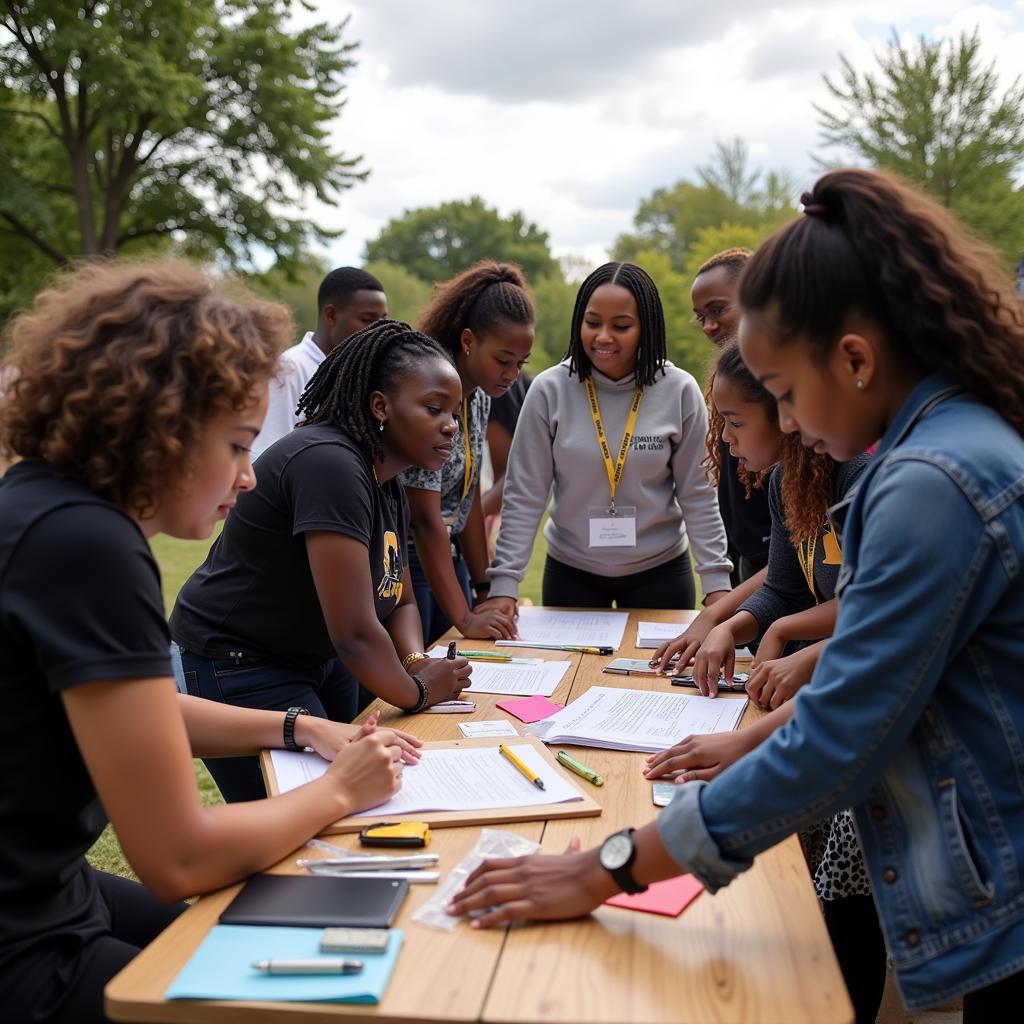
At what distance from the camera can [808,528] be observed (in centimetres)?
217

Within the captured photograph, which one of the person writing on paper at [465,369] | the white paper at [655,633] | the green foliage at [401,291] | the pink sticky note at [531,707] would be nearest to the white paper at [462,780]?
the pink sticky note at [531,707]

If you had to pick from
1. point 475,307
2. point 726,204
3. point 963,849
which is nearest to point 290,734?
point 963,849

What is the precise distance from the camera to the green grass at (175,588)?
3.29 metres

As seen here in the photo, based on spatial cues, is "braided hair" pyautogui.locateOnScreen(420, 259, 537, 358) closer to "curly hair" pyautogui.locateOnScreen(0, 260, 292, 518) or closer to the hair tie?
"curly hair" pyautogui.locateOnScreen(0, 260, 292, 518)

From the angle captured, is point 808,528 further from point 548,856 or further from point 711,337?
point 711,337

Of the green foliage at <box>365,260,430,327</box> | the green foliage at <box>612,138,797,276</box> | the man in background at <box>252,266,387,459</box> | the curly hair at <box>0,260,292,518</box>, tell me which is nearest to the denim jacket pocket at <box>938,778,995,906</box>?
the curly hair at <box>0,260,292,518</box>

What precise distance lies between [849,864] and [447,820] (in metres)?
0.89

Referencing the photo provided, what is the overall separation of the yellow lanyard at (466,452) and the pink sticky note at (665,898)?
2106 millimetres

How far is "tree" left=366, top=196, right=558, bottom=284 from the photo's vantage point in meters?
48.2

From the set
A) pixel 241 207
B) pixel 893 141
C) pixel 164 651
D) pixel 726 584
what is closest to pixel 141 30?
pixel 241 207

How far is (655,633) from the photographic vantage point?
2881 millimetres

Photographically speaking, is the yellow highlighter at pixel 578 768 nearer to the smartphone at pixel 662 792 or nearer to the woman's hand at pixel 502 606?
the smartphone at pixel 662 792

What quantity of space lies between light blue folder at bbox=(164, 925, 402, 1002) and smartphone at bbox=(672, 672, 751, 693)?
1283mm

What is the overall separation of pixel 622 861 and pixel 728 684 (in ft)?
3.74
